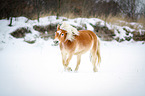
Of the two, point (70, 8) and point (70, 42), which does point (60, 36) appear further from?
point (70, 8)

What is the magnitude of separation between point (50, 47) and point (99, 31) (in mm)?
3987

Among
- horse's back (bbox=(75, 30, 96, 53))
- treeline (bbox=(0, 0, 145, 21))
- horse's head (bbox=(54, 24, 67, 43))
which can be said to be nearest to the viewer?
horse's head (bbox=(54, 24, 67, 43))

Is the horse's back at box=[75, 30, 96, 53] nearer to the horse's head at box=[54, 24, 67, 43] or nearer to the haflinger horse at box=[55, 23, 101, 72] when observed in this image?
the haflinger horse at box=[55, 23, 101, 72]

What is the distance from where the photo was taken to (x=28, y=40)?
590 cm

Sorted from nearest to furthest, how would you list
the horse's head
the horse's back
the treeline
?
the horse's head, the horse's back, the treeline

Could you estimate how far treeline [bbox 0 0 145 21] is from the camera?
277 inches

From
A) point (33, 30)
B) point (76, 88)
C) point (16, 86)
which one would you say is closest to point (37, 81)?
point (16, 86)

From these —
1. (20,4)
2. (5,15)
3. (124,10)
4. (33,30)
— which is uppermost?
(124,10)

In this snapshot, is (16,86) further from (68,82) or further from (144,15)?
(144,15)

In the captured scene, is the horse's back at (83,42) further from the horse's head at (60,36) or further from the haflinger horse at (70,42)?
the horse's head at (60,36)

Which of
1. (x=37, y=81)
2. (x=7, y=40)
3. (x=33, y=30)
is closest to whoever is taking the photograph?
(x=37, y=81)

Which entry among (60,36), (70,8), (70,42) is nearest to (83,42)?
(70,42)

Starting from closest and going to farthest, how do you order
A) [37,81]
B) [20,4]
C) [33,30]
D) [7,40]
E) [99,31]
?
[37,81], [7,40], [33,30], [20,4], [99,31]

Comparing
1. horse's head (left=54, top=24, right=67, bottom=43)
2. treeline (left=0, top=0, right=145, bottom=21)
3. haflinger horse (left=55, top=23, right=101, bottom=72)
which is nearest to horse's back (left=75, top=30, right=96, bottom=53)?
haflinger horse (left=55, top=23, right=101, bottom=72)
